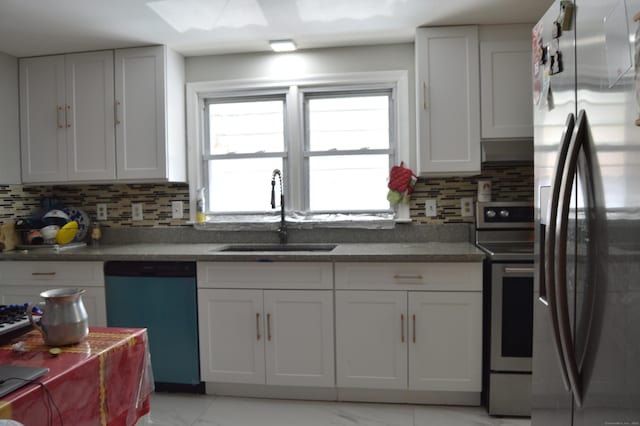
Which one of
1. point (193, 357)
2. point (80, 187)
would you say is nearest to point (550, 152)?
point (193, 357)

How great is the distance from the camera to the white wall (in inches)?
113

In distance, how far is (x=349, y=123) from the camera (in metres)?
3.01

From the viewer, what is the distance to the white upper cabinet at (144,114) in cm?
281

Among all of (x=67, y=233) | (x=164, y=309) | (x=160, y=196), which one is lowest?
(x=164, y=309)

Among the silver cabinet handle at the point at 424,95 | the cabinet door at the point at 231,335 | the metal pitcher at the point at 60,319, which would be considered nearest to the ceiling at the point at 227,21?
the silver cabinet handle at the point at 424,95

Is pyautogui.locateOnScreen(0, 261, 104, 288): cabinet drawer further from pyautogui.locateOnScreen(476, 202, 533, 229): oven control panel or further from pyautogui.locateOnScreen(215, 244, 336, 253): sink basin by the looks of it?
pyautogui.locateOnScreen(476, 202, 533, 229): oven control panel

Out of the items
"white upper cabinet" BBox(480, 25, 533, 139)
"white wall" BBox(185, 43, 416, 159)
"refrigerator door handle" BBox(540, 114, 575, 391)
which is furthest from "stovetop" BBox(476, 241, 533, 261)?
"refrigerator door handle" BBox(540, 114, 575, 391)

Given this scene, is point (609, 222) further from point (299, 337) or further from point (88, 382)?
point (299, 337)

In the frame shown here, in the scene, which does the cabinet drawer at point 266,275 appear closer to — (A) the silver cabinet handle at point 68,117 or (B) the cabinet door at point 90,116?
(B) the cabinet door at point 90,116

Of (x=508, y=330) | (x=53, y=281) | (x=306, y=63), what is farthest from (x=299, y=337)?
(x=306, y=63)

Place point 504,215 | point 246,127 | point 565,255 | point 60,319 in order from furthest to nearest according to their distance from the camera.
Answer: point 246,127 < point 504,215 < point 60,319 < point 565,255

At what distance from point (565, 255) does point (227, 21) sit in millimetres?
2177

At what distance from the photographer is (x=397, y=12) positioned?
239 cm

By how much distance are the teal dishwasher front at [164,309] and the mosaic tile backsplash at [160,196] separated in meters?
0.64
